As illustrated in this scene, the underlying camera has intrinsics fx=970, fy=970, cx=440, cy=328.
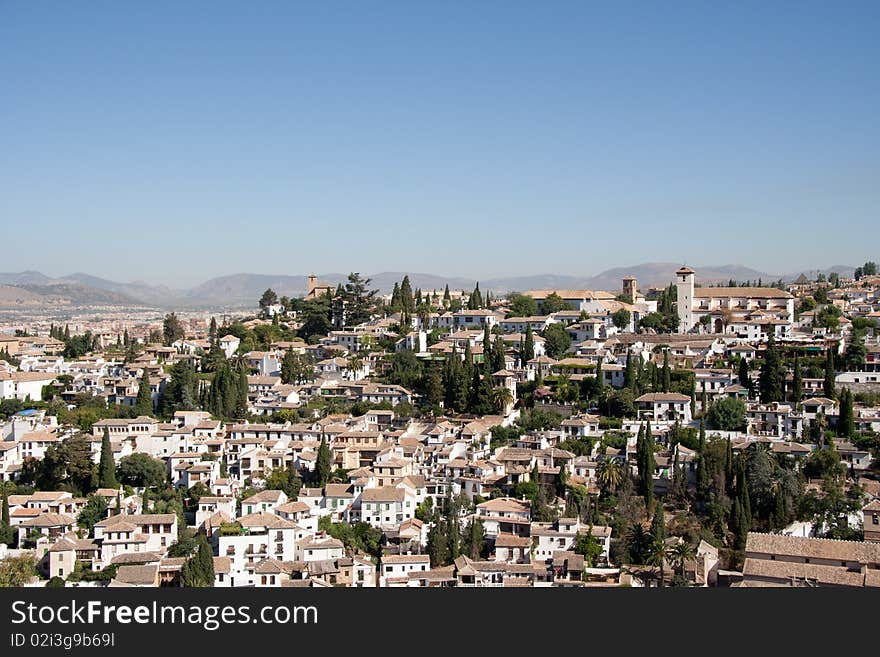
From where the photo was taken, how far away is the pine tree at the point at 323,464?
17688 millimetres

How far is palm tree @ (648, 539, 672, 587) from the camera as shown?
14.9 m

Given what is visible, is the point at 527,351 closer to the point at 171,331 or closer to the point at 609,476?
the point at 609,476

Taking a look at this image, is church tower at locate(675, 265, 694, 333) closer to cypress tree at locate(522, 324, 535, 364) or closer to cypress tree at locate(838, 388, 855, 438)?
cypress tree at locate(522, 324, 535, 364)

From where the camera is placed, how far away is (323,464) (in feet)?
58.0

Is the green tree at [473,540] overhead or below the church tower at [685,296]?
below

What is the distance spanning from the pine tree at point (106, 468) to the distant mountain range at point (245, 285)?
48.1 m

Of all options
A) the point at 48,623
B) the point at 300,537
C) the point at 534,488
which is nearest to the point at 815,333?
the point at 534,488

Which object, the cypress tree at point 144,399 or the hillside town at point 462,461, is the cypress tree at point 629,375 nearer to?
the hillside town at point 462,461

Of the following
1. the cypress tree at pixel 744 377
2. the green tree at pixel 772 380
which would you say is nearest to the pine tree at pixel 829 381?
the green tree at pixel 772 380

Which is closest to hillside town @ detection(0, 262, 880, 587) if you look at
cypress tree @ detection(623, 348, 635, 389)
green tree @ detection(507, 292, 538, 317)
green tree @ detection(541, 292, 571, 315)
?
cypress tree @ detection(623, 348, 635, 389)

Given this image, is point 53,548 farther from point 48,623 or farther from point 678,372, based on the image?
point 678,372

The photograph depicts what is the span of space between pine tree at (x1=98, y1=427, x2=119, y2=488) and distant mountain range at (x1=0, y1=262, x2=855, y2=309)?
48149 mm

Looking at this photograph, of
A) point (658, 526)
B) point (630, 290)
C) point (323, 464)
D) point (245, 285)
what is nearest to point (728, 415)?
point (658, 526)

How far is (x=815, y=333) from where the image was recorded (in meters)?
24.2
